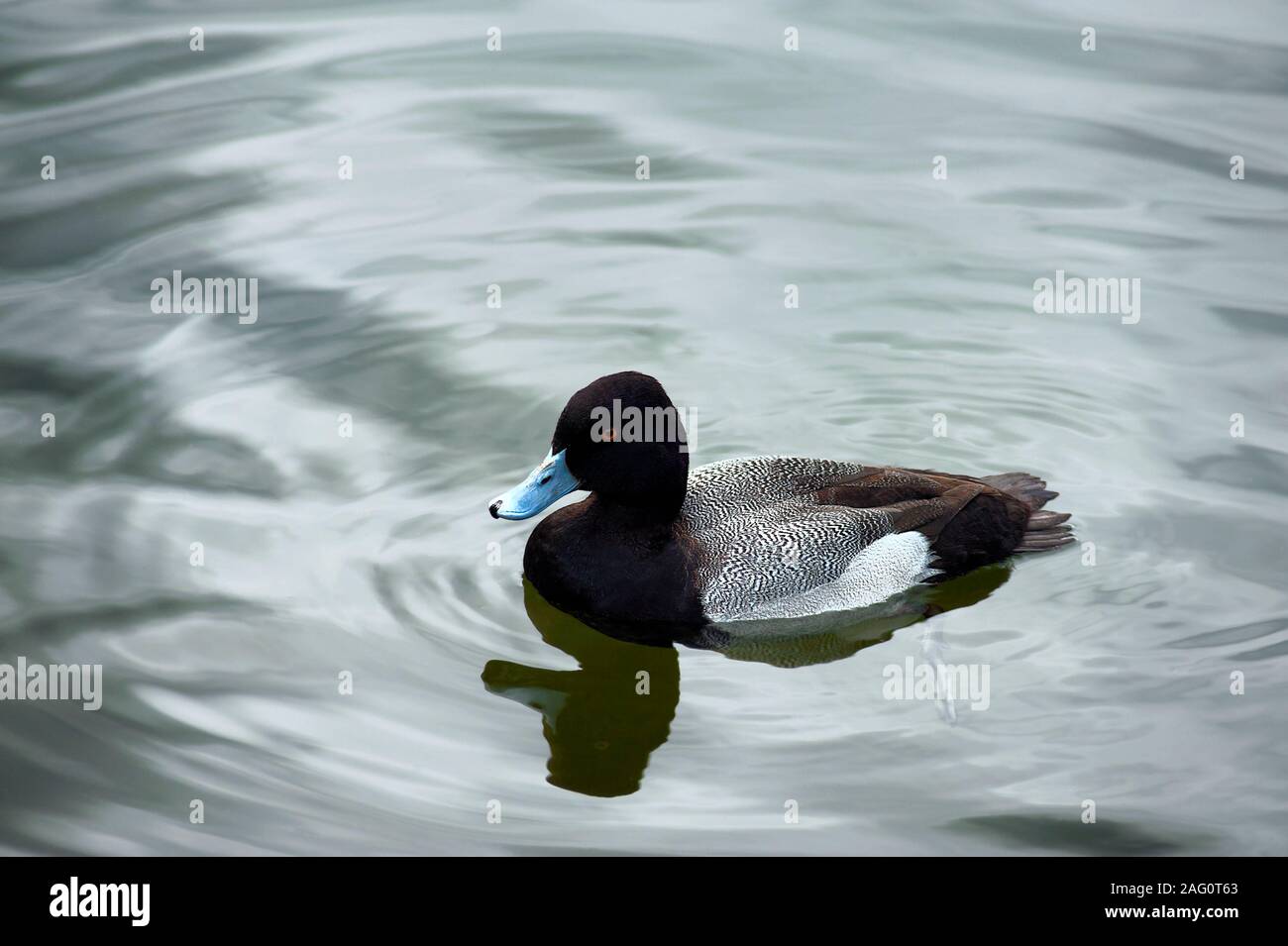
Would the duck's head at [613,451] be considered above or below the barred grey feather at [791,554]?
above

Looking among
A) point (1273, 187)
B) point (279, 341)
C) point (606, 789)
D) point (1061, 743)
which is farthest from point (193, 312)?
point (1273, 187)

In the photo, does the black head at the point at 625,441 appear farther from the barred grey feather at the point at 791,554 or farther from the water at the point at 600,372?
the water at the point at 600,372

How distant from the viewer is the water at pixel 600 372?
7.36 meters

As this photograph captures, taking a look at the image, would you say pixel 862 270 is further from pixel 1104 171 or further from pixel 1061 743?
pixel 1061 743

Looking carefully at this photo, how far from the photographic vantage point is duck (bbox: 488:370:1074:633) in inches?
320

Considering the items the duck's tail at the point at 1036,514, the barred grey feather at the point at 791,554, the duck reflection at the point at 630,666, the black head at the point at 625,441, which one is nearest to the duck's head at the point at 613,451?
the black head at the point at 625,441

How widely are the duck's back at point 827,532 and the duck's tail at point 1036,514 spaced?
0.02 meters

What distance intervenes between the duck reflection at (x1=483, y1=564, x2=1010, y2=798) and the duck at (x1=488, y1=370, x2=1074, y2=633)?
0.08m

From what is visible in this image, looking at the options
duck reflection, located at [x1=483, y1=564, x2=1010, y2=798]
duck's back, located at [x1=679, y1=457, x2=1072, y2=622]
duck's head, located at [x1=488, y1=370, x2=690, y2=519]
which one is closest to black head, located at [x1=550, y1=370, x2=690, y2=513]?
duck's head, located at [x1=488, y1=370, x2=690, y2=519]

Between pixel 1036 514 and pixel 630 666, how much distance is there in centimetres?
254

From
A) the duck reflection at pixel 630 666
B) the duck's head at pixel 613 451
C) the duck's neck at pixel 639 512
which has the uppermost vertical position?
the duck's head at pixel 613 451

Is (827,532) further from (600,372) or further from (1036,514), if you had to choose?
(600,372)

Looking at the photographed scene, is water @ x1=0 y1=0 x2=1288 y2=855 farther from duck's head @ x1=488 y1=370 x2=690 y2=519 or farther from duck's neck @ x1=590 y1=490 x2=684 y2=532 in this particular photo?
duck's head @ x1=488 y1=370 x2=690 y2=519

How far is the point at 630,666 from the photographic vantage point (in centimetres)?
820
